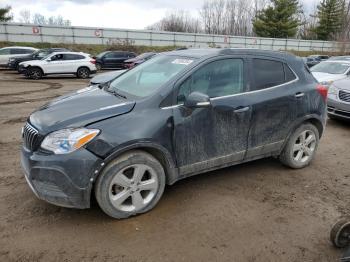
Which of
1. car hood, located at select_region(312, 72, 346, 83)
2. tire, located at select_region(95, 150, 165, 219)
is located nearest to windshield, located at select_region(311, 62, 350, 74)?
car hood, located at select_region(312, 72, 346, 83)

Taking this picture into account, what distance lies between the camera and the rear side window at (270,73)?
4.29 m

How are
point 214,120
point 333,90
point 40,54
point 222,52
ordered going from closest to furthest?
point 214,120
point 222,52
point 333,90
point 40,54

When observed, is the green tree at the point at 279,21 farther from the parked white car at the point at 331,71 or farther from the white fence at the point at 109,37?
the parked white car at the point at 331,71

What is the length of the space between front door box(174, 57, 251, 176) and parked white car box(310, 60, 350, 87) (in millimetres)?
7298

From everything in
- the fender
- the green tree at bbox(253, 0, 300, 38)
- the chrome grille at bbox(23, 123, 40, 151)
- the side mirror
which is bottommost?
the fender

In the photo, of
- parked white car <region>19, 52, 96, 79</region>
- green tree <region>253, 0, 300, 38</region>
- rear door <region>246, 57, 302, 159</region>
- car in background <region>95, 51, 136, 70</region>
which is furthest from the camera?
green tree <region>253, 0, 300, 38</region>

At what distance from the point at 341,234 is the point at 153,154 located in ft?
6.47

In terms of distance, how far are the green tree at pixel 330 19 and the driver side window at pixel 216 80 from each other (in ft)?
206

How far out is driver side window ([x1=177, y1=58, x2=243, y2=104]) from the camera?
12.3 ft

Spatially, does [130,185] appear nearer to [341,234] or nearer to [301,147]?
[341,234]

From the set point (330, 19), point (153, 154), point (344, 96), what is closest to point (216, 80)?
point (153, 154)

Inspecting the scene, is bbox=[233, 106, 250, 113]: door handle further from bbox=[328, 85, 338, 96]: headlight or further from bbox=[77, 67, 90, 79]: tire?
bbox=[77, 67, 90, 79]: tire

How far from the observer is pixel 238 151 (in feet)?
13.7

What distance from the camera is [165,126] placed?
11.5ft
